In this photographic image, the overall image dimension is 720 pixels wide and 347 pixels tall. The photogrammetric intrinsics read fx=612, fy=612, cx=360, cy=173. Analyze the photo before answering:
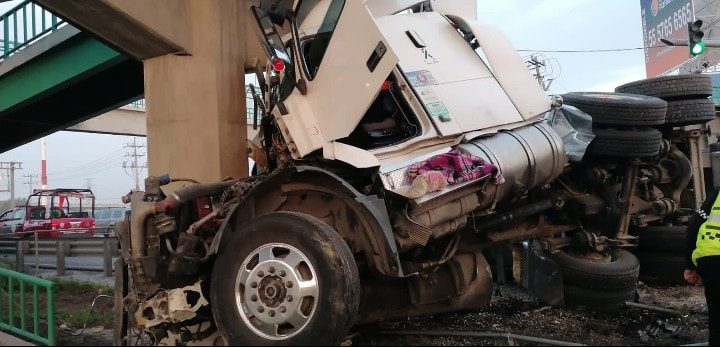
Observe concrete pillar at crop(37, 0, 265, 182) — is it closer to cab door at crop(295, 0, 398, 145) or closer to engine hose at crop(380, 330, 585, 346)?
cab door at crop(295, 0, 398, 145)

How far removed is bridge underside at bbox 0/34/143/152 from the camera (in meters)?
9.86

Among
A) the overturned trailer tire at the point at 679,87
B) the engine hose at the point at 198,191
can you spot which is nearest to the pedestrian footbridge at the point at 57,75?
the engine hose at the point at 198,191

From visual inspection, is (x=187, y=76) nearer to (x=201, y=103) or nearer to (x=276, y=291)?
(x=201, y=103)

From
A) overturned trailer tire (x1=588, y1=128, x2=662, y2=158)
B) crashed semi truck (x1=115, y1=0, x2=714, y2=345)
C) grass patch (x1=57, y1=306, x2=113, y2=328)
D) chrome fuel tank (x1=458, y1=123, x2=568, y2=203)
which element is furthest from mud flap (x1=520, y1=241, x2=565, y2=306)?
grass patch (x1=57, y1=306, x2=113, y2=328)

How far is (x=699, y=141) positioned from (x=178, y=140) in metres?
6.71

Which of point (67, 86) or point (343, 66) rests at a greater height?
point (67, 86)

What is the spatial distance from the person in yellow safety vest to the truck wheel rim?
264 centimetres

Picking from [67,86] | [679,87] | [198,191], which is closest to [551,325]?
[198,191]

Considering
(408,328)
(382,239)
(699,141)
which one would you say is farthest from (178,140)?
(699,141)

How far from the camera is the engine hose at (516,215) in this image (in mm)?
5305

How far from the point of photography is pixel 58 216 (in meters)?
24.4

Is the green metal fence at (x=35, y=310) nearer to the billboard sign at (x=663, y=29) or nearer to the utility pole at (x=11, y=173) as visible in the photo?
the billboard sign at (x=663, y=29)

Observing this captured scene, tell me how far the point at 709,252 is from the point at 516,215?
5.68 ft

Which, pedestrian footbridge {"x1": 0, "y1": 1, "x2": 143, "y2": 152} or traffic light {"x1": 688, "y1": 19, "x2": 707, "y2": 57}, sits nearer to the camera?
pedestrian footbridge {"x1": 0, "y1": 1, "x2": 143, "y2": 152}
